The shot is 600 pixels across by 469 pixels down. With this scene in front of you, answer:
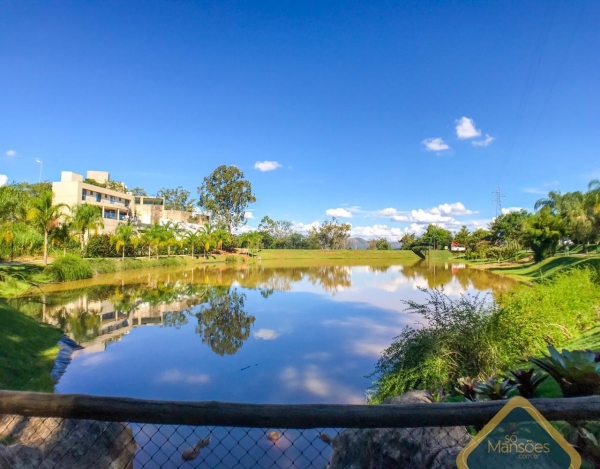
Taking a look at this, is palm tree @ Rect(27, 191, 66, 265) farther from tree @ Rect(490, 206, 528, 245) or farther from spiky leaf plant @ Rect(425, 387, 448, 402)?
tree @ Rect(490, 206, 528, 245)

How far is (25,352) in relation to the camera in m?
7.14

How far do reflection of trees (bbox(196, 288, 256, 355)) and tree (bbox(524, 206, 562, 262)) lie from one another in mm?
22524

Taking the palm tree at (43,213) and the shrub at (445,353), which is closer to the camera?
the shrub at (445,353)

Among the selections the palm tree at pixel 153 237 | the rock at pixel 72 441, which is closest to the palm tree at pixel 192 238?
the palm tree at pixel 153 237

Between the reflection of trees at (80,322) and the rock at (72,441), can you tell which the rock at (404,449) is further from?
the reflection of trees at (80,322)

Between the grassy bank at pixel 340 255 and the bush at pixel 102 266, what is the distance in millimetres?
26294

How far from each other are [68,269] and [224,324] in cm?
1318

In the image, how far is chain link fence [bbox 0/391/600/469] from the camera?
1476 mm

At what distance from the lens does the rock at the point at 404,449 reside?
264 cm

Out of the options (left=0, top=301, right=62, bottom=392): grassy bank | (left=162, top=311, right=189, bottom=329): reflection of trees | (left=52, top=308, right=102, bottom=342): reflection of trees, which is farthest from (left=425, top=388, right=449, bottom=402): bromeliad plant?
(left=162, top=311, right=189, bottom=329): reflection of trees

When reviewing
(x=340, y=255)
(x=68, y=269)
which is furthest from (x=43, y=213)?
(x=340, y=255)

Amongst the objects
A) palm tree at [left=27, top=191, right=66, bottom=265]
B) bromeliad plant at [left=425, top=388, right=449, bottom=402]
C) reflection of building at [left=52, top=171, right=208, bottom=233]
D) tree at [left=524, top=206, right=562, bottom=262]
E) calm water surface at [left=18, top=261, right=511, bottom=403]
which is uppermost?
reflection of building at [left=52, top=171, right=208, bottom=233]

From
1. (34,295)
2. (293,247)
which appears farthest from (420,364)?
(293,247)

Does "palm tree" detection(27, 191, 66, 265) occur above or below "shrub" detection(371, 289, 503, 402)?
above
